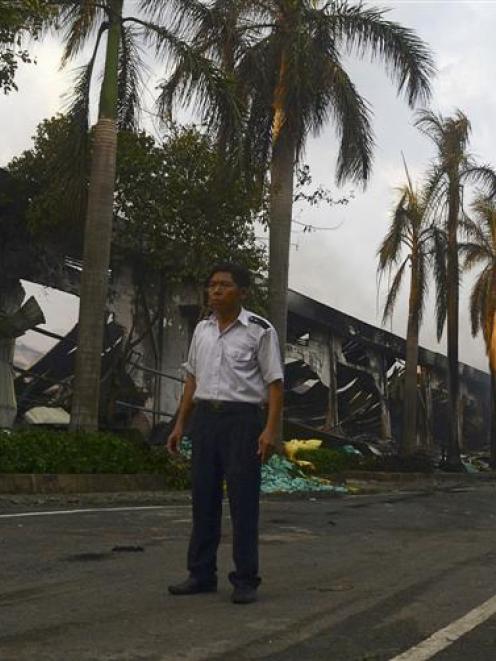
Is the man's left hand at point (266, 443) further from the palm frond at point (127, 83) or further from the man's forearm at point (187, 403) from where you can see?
the palm frond at point (127, 83)

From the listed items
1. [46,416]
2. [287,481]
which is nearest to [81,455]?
[287,481]

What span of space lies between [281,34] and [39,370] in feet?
49.3

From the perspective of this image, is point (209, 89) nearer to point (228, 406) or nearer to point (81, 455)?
point (81, 455)

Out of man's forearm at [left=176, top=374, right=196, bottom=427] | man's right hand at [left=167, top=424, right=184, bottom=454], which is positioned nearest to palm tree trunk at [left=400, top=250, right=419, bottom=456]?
man's right hand at [left=167, top=424, right=184, bottom=454]

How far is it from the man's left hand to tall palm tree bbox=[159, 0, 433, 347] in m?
14.2

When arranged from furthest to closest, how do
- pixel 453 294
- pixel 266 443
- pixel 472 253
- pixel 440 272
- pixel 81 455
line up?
pixel 472 253
pixel 440 272
pixel 453 294
pixel 81 455
pixel 266 443

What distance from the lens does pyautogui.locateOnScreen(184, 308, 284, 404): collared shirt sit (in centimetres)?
479

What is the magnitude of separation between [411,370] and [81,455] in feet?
59.9

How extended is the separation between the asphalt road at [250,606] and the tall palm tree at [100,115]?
20.0 feet

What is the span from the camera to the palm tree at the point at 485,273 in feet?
107

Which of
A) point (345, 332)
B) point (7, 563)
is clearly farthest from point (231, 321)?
point (345, 332)

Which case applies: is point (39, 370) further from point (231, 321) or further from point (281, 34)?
point (231, 321)

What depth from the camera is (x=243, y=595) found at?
458 centimetres

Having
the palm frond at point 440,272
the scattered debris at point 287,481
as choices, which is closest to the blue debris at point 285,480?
the scattered debris at point 287,481
